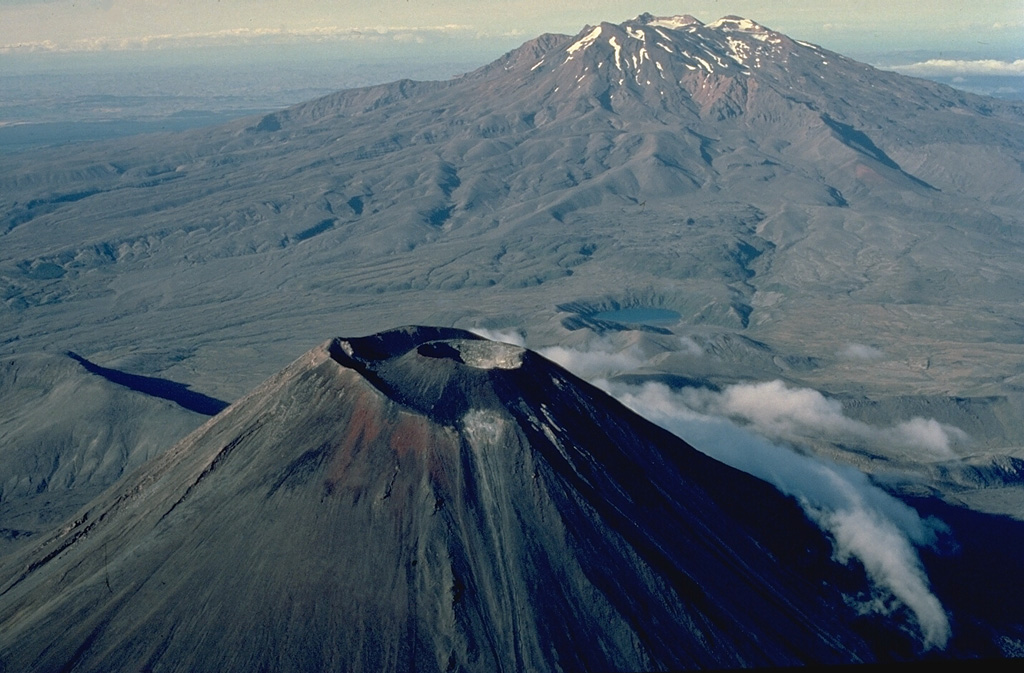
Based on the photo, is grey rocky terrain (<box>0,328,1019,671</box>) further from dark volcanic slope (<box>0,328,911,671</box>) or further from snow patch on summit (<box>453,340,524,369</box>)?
snow patch on summit (<box>453,340,524,369</box>)

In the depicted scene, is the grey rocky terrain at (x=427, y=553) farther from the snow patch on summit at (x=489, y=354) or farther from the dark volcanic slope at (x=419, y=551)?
the snow patch on summit at (x=489, y=354)

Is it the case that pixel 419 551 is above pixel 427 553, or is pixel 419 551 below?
above

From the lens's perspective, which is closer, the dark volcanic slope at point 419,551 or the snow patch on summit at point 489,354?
the dark volcanic slope at point 419,551

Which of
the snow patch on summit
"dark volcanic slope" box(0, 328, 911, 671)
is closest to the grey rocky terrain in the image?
"dark volcanic slope" box(0, 328, 911, 671)

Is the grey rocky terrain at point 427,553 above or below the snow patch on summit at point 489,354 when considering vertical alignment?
below

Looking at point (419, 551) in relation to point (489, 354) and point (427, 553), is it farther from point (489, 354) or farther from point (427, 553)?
point (489, 354)

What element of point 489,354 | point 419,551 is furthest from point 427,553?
point 489,354

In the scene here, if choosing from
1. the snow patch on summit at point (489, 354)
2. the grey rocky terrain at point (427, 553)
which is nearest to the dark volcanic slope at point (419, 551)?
the grey rocky terrain at point (427, 553)

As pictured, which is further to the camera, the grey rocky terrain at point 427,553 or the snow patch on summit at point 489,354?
the snow patch on summit at point 489,354

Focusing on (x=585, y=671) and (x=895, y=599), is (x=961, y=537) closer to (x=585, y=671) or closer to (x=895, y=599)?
(x=895, y=599)
